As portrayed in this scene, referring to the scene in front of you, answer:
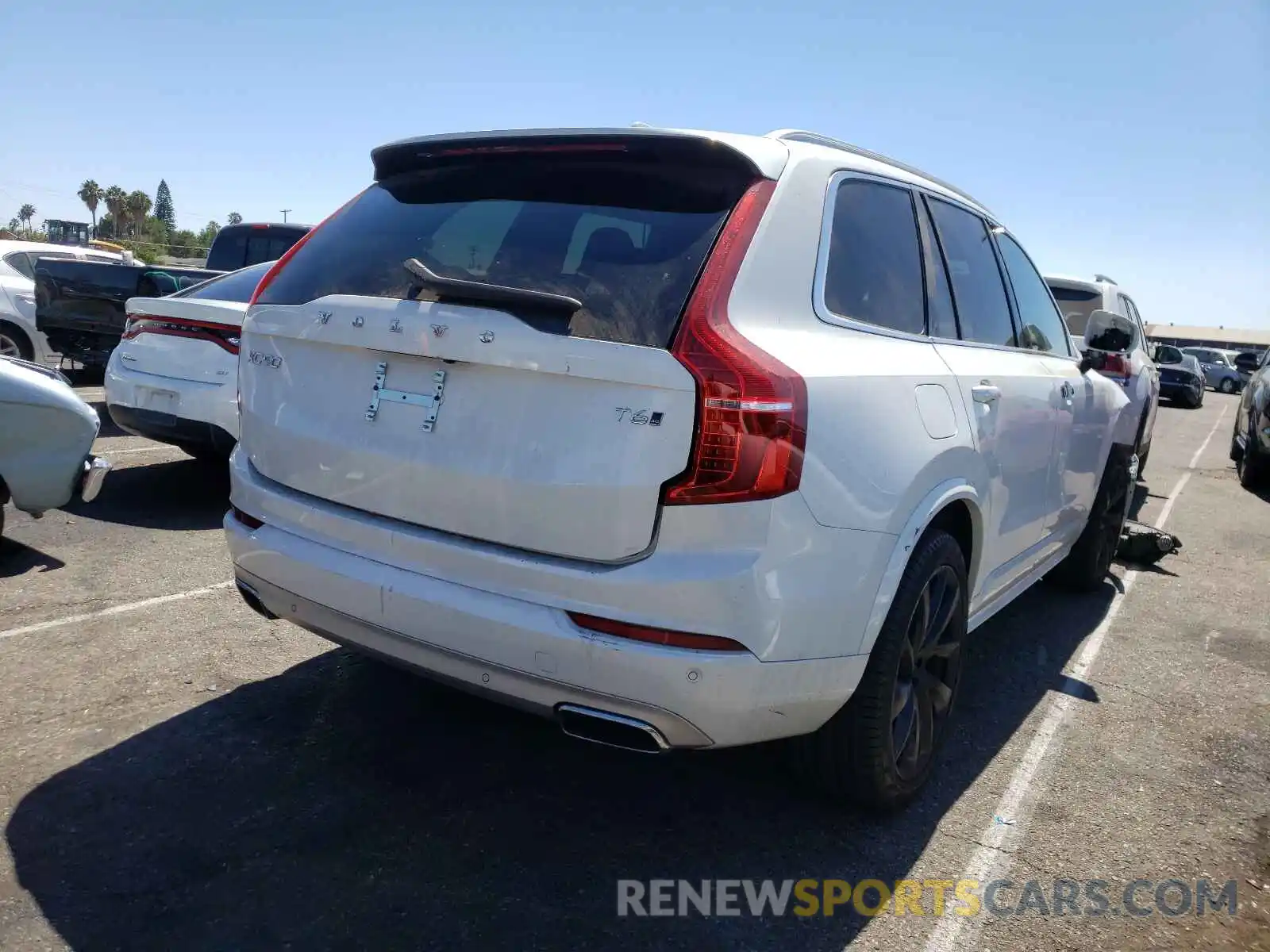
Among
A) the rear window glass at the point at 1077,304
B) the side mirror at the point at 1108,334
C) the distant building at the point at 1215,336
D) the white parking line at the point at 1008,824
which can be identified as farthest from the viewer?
the distant building at the point at 1215,336

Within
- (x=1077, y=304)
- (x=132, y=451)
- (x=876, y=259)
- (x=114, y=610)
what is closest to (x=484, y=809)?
(x=876, y=259)

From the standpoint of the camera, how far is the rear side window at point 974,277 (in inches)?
142

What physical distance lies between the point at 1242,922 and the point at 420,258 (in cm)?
294

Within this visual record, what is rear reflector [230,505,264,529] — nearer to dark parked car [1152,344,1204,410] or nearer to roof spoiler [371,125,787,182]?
roof spoiler [371,125,787,182]

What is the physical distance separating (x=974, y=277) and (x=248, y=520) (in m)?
2.80

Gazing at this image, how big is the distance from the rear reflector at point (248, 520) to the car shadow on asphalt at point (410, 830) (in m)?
0.74

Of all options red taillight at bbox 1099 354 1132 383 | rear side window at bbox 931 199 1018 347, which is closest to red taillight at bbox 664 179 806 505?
rear side window at bbox 931 199 1018 347

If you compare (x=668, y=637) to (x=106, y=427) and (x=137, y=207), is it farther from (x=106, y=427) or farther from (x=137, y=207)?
(x=137, y=207)

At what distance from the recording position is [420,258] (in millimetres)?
2750

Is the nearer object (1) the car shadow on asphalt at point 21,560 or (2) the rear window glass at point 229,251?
(1) the car shadow on asphalt at point 21,560

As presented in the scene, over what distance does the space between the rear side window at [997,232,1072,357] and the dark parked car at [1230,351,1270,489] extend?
279 inches

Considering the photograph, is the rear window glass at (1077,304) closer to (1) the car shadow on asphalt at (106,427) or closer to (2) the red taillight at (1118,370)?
(2) the red taillight at (1118,370)

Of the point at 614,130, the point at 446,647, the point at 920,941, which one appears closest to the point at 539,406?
the point at 446,647

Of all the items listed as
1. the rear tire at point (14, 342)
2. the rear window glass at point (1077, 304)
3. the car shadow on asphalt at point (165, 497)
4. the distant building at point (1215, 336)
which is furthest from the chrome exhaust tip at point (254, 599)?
the distant building at point (1215, 336)
